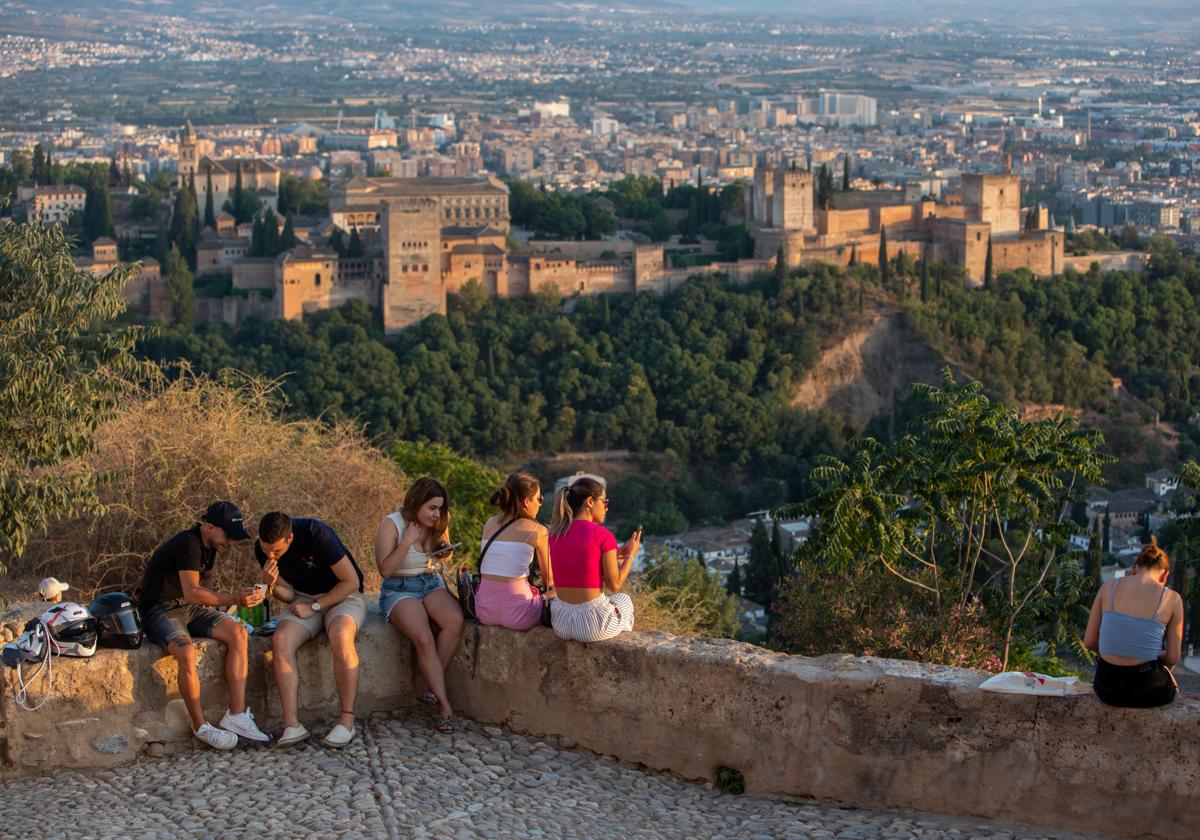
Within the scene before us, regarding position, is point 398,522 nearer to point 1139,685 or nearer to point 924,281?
point 1139,685

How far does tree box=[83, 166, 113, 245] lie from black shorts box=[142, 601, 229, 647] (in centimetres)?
3621

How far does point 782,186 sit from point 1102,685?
121 ft

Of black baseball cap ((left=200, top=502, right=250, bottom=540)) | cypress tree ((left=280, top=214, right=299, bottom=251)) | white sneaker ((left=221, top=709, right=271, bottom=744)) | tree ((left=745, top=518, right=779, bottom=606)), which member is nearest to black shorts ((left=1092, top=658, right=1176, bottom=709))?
white sneaker ((left=221, top=709, right=271, bottom=744))

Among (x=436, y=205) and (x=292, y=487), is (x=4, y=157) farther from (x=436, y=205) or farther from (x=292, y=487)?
(x=292, y=487)

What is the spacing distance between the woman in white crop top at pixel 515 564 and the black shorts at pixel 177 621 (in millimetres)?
884

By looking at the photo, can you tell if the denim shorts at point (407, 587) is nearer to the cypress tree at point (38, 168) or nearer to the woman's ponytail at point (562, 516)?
the woman's ponytail at point (562, 516)

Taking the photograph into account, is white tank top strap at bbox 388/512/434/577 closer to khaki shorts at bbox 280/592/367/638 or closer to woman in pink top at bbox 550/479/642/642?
khaki shorts at bbox 280/592/367/638

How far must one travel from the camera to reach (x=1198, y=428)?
38.7 meters

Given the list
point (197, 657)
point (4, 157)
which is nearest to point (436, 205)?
point (197, 657)

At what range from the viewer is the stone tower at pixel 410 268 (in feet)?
126

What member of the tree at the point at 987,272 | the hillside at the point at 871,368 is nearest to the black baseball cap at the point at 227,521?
the hillside at the point at 871,368

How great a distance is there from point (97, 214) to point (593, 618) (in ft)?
124

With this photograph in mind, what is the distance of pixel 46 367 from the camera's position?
23.5ft

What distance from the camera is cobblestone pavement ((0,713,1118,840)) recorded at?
5707 millimetres
